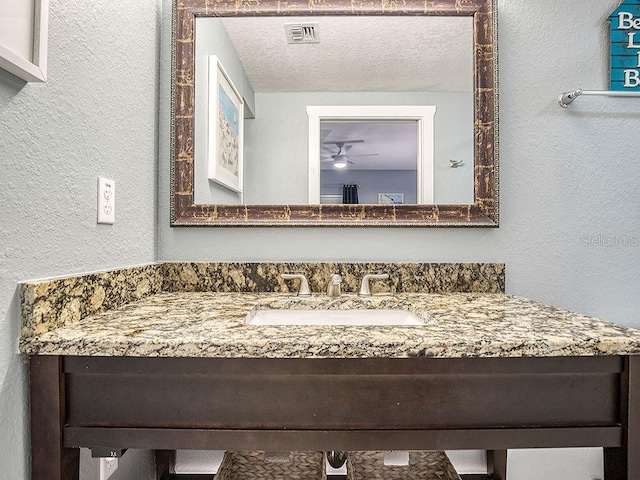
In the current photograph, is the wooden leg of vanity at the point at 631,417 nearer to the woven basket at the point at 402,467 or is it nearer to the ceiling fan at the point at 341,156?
the woven basket at the point at 402,467

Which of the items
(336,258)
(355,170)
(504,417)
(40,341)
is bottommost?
(504,417)

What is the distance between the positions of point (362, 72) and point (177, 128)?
0.62 meters

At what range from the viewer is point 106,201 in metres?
0.99

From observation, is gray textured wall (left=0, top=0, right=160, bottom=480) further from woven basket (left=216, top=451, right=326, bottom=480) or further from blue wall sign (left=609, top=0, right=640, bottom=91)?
blue wall sign (left=609, top=0, right=640, bottom=91)

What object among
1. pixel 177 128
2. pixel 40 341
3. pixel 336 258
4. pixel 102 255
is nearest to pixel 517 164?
pixel 336 258

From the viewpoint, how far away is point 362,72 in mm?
1330

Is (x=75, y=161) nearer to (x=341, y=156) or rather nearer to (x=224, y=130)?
(x=224, y=130)

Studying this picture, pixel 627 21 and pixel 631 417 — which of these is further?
pixel 627 21

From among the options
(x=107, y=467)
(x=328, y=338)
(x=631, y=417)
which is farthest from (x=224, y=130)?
(x=631, y=417)

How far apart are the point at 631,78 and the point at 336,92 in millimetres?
959

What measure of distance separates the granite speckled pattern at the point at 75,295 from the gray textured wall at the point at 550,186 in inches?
10.3

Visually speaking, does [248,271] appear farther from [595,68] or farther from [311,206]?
[595,68]

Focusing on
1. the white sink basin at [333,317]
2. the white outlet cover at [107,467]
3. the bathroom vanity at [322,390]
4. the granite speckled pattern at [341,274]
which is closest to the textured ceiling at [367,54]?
the granite speckled pattern at [341,274]

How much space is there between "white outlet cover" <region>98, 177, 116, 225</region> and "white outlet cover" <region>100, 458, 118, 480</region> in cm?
55
